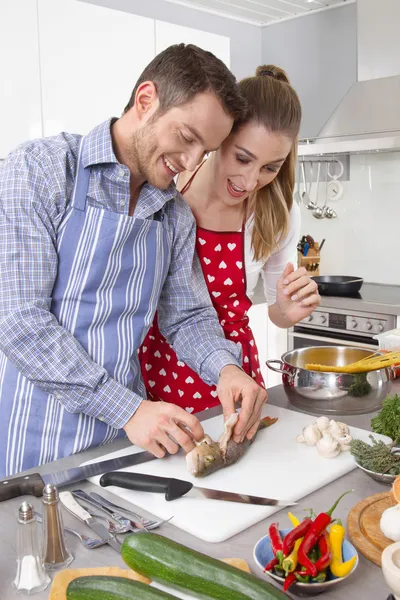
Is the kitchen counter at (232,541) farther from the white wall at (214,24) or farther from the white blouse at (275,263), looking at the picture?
the white wall at (214,24)

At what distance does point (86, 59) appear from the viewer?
9.41ft

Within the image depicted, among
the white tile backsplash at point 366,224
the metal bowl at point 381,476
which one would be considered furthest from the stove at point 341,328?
the metal bowl at point 381,476

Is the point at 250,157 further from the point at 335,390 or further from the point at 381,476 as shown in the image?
the point at 381,476

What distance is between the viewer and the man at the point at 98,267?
1188 millimetres

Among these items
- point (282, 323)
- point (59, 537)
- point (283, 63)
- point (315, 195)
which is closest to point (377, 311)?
point (315, 195)

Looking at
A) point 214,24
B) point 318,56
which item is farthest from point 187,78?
point 214,24

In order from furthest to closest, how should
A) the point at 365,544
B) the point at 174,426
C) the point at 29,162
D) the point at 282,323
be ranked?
the point at 282,323
the point at 29,162
the point at 174,426
the point at 365,544

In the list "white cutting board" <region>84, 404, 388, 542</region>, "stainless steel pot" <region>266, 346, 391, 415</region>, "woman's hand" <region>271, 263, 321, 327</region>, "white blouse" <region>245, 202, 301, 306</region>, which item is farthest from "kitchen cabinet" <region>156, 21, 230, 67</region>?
"white cutting board" <region>84, 404, 388, 542</region>

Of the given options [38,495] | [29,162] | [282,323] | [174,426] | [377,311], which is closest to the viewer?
[38,495]

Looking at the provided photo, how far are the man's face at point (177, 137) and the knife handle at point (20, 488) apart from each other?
654 mm

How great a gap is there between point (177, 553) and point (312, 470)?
440 millimetres

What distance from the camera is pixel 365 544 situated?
887mm

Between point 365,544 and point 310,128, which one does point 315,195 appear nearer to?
point 310,128

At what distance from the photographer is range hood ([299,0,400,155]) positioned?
325cm
